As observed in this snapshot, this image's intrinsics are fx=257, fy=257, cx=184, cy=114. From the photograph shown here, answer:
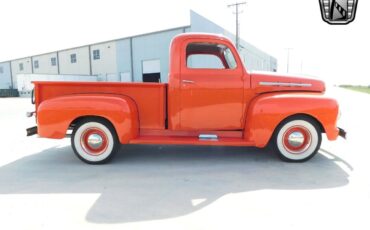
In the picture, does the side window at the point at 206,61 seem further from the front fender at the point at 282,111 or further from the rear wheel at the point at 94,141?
the rear wheel at the point at 94,141

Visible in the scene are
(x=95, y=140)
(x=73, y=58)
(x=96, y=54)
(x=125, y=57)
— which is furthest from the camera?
(x=73, y=58)

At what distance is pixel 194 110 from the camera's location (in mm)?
4492

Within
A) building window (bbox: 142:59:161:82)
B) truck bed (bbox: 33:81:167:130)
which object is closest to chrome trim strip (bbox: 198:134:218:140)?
truck bed (bbox: 33:81:167:130)

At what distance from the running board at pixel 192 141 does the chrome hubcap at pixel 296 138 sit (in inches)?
27.8

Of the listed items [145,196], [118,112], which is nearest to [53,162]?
[118,112]

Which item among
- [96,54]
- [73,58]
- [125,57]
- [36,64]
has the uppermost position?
[96,54]

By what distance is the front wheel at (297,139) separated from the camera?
437 centimetres

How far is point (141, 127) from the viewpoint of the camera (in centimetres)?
461

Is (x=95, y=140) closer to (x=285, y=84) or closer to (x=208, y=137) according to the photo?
(x=208, y=137)

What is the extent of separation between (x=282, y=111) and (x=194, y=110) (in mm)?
1462

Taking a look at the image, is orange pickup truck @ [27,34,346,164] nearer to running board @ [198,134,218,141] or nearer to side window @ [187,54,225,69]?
running board @ [198,134,218,141]

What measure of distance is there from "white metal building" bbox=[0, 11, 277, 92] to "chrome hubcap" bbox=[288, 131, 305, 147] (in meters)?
19.6

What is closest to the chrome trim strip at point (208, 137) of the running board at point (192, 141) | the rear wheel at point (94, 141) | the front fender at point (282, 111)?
the running board at point (192, 141)

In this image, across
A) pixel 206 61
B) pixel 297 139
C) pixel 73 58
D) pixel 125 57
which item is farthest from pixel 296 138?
pixel 73 58
